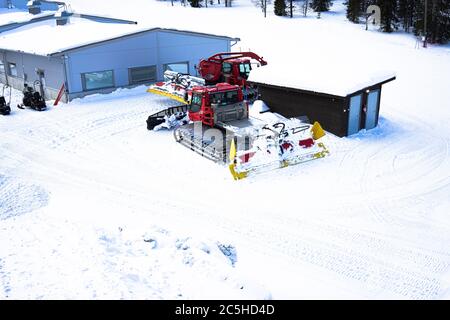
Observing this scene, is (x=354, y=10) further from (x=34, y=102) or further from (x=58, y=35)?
(x=34, y=102)

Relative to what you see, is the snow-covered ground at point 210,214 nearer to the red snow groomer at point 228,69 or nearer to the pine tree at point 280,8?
the red snow groomer at point 228,69

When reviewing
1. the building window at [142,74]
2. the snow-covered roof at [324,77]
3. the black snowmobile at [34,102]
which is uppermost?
the snow-covered roof at [324,77]

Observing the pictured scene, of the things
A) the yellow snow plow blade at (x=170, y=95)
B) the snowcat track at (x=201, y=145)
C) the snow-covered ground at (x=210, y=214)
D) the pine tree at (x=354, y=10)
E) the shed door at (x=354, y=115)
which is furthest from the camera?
the pine tree at (x=354, y=10)

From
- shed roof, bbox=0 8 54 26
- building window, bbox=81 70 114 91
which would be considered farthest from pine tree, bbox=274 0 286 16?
building window, bbox=81 70 114 91

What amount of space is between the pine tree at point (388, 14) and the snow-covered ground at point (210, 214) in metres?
23.6

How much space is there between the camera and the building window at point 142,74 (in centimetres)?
2534

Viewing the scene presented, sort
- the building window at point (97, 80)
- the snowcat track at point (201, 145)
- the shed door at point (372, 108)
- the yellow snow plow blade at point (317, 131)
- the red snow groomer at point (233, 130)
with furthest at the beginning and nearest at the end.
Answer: the building window at point (97, 80) < the shed door at point (372, 108) < the yellow snow plow blade at point (317, 131) < the snowcat track at point (201, 145) < the red snow groomer at point (233, 130)

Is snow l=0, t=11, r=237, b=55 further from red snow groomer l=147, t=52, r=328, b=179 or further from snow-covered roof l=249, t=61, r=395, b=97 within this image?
snow-covered roof l=249, t=61, r=395, b=97

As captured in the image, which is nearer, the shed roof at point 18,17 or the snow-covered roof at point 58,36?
the snow-covered roof at point 58,36

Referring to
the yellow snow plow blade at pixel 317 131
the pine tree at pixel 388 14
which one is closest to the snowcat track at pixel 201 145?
the yellow snow plow blade at pixel 317 131

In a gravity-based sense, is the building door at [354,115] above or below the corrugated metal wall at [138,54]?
below

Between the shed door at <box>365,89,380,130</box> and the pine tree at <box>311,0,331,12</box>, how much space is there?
38019 millimetres

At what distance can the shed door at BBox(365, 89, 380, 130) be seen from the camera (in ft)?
58.8

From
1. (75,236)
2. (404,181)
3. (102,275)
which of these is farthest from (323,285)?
(404,181)
